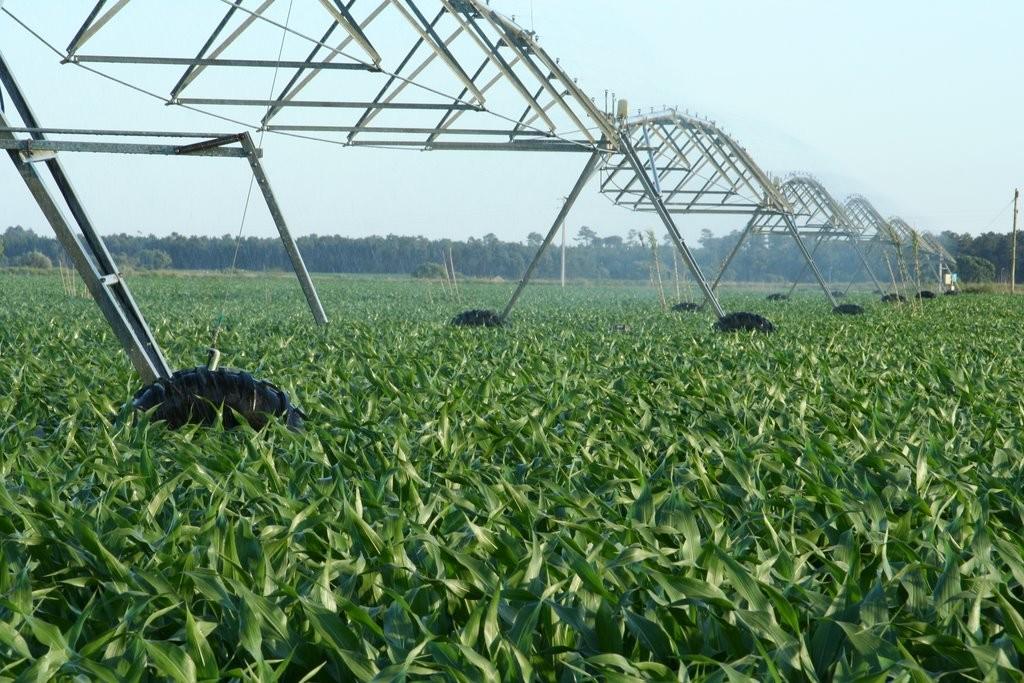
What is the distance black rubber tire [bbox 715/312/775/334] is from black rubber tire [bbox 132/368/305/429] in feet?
24.8

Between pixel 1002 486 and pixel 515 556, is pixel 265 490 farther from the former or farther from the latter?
pixel 1002 486

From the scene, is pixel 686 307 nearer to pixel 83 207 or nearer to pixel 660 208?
pixel 660 208

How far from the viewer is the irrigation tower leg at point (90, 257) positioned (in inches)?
179

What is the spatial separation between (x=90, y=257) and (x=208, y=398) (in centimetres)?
90

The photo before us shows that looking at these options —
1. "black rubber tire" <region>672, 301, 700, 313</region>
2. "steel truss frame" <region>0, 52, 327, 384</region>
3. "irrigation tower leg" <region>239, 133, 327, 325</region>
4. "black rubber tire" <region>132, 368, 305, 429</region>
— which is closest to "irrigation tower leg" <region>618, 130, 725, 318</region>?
"irrigation tower leg" <region>239, 133, 327, 325</region>

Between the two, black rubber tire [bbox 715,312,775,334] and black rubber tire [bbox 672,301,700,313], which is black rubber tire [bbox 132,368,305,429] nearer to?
black rubber tire [bbox 715,312,775,334]

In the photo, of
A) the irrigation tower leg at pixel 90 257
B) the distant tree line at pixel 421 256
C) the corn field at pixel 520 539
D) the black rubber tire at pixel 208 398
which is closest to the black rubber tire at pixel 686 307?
the distant tree line at pixel 421 256

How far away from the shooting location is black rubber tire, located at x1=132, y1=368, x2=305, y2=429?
440cm

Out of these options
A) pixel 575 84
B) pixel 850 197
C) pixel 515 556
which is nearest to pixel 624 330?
pixel 575 84

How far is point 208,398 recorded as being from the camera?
14.5 ft

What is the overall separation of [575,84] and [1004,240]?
242ft

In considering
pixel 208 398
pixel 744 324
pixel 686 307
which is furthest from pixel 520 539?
pixel 686 307

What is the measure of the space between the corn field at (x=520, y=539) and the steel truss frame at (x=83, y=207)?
0.31 m

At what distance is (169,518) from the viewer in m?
2.79
